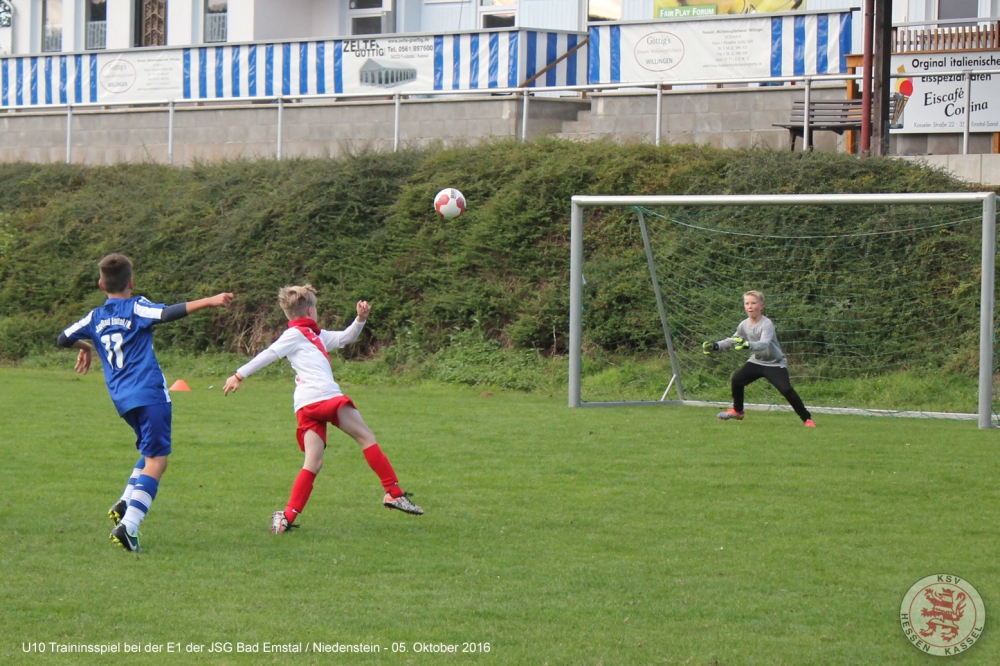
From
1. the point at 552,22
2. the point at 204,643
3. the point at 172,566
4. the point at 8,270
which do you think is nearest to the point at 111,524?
the point at 172,566

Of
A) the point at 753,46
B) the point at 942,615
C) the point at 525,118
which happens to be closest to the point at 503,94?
the point at 525,118

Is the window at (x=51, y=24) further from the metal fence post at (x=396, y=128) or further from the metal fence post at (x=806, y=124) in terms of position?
the metal fence post at (x=806, y=124)

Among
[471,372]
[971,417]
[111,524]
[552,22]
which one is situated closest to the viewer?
[111,524]

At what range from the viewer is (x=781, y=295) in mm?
16250

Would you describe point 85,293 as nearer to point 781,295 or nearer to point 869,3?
point 781,295

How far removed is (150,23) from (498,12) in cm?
1016

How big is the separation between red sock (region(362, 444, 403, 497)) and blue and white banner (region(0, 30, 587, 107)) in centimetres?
1557

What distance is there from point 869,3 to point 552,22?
1197cm

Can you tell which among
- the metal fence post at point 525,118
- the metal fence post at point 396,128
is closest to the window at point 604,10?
the metal fence post at point 525,118

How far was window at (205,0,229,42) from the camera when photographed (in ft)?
104

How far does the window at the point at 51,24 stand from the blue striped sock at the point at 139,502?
3104 centimetres

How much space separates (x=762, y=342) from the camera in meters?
12.4

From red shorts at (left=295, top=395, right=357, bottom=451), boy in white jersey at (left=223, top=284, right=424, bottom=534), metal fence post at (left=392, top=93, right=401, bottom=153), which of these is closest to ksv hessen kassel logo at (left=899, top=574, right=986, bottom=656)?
boy in white jersey at (left=223, top=284, right=424, bottom=534)

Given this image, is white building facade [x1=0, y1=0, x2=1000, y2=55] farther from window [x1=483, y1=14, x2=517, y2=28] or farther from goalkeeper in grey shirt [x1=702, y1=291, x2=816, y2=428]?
goalkeeper in grey shirt [x1=702, y1=291, x2=816, y2=428]
